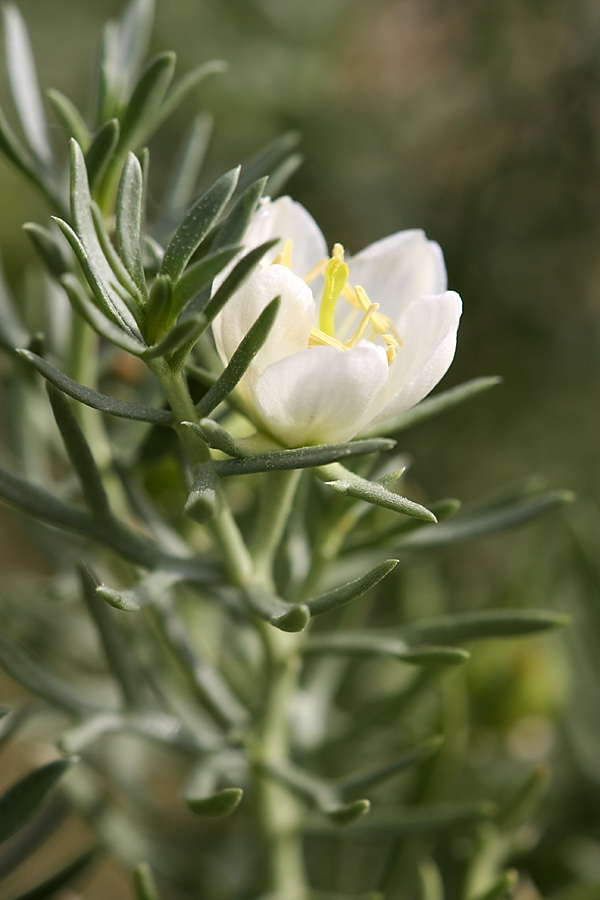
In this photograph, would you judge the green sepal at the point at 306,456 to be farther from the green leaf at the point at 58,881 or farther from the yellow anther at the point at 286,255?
the green leaf at the point at 58,881

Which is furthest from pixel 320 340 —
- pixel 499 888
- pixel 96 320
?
pixel 499 888

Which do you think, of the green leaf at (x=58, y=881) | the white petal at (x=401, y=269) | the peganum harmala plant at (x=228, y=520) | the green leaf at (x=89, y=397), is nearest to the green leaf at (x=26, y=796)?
the peganum harmala plant at (x=228, y=520)

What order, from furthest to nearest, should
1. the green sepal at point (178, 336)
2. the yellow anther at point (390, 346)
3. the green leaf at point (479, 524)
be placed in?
1. the green leaf at point (479, 524)
2. the yellow anther at point (390, 346)
3. the green sepal at point (178, 336)

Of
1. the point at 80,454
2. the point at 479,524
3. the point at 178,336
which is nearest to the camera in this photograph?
the point at 178,336

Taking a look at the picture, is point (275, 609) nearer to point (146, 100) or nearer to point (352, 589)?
point (352, 589)

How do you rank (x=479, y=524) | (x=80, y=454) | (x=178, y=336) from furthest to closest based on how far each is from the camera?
(x=479, y=524) < (x=80, y=454) < (x=178, y=336)

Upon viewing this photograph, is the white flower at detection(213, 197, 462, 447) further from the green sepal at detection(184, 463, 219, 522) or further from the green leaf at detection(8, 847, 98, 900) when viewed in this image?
the green leaf at detection(8, 847, 98, 900)

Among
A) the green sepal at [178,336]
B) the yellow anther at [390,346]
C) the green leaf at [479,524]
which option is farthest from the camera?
the green leaf at [479,524]
